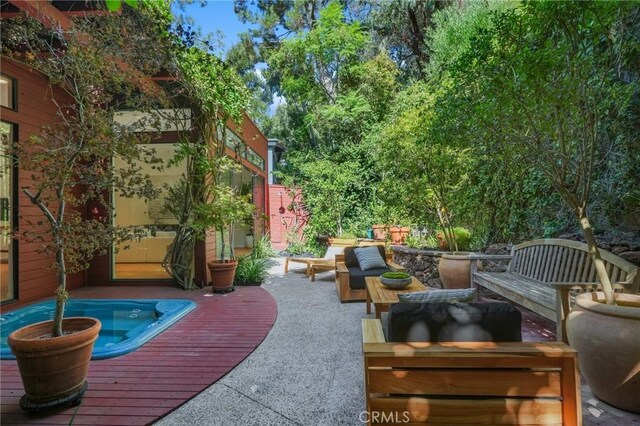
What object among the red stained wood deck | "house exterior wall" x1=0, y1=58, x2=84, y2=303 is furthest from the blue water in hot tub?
"house exterior wall" x1=0, y1=58, x2=84, y2=303

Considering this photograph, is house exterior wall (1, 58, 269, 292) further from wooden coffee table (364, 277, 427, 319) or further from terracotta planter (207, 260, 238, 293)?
wooden coffee table (364, 277, 427, 319)

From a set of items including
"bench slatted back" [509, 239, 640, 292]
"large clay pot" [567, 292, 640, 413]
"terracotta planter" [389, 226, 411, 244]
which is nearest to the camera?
"large clay pot" [567, 292, 640, 413]

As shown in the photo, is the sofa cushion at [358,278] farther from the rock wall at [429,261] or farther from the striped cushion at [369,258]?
the rock wall at [429,261]

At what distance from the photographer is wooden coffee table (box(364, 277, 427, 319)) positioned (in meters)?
3.01

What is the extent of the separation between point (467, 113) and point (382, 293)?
6.34 ft

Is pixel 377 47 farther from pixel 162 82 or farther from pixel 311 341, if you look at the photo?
pixel 311 341

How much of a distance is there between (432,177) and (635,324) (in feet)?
12.5

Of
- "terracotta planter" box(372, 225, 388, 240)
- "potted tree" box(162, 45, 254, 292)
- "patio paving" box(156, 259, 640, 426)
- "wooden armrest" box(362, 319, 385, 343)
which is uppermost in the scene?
"potted tree" box(162, 45, 254, 292)

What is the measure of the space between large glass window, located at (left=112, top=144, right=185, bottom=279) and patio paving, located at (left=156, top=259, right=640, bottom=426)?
3.65 m

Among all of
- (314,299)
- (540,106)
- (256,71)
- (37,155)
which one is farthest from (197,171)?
(256,71)

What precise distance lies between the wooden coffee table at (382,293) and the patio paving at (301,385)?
0.41 m

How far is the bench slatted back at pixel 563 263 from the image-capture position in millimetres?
2781

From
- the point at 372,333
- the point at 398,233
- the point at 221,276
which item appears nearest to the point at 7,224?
the point at 221,276

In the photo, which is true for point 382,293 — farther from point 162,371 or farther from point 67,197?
point 67,197
